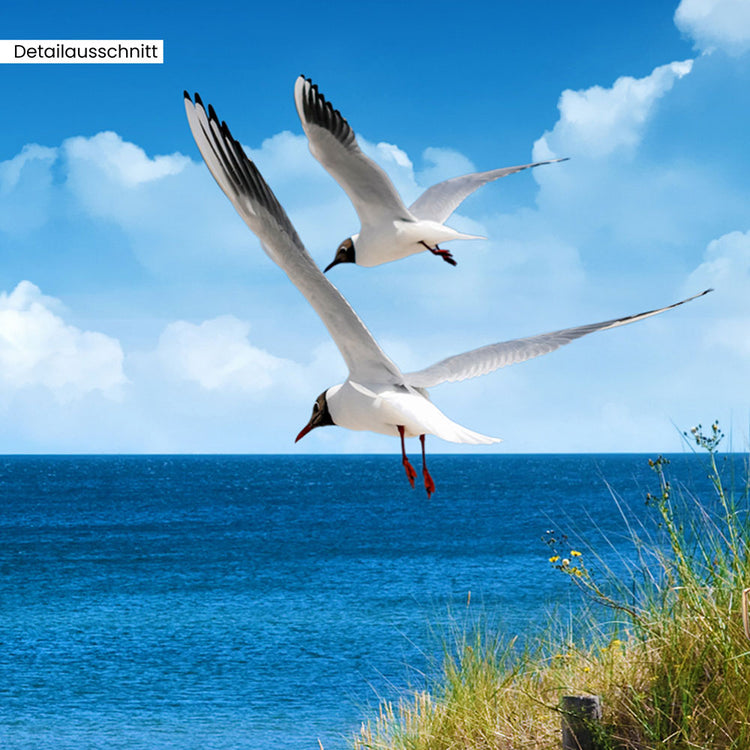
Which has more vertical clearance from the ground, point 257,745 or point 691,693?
point 691,693

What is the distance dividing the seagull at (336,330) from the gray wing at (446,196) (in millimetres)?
1215

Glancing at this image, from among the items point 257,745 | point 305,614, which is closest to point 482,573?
point 305,614

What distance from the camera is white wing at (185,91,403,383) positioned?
1216mm

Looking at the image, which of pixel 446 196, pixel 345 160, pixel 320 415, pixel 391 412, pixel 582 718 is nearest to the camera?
pixel 391 412

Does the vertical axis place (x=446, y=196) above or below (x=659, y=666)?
above

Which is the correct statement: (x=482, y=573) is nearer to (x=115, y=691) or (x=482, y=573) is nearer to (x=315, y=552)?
(x=315, y=552)

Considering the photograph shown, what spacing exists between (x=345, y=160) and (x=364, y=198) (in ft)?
0.30

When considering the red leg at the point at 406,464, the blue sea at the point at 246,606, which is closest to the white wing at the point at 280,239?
the red leg at the point at 406,464

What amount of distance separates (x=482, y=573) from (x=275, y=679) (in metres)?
13.3

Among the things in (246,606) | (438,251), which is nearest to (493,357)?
(438,251)

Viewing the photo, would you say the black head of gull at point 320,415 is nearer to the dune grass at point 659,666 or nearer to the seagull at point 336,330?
the seagull at point 336,330

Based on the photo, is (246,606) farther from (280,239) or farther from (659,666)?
(280,239)

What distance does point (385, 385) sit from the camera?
1.33m

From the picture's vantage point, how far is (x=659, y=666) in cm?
389
